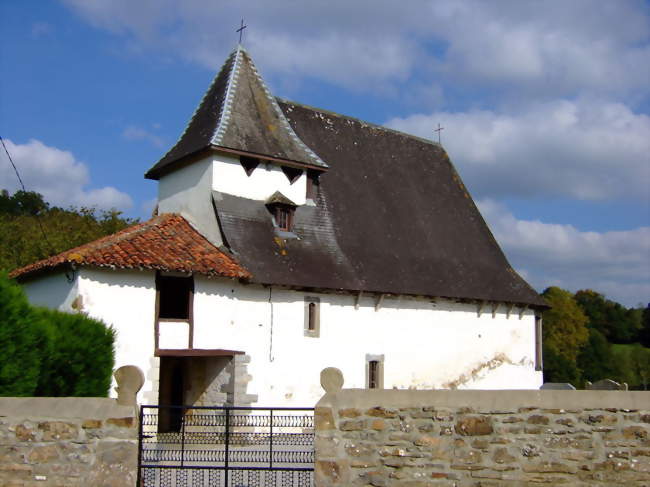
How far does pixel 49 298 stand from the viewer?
54.7 ft

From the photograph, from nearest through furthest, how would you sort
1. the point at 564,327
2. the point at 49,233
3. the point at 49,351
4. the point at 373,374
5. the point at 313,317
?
the point at 49,351 < the point at 313,317 < the point at 373,374 < the point at 49,233 < the point at 564,327

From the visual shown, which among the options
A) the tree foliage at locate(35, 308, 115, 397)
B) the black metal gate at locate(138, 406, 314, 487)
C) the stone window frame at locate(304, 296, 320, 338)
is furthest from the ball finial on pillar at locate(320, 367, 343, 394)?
the stone window frame at locate(304, 296, 320, 338)

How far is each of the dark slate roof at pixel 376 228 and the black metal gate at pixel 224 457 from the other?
4.48m

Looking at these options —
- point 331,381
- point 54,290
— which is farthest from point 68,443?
point 54,290

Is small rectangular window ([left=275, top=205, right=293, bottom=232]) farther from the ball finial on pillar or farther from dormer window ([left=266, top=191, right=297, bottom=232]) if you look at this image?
the ball finial on pillar

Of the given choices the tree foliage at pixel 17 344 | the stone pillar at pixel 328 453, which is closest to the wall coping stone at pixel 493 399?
the stone pillar at pixel 328 453

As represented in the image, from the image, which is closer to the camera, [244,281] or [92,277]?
[92,277]

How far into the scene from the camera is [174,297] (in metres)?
17.7

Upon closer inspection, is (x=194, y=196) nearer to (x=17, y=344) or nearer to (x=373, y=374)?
(x=373, y=374)

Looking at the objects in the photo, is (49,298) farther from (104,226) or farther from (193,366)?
(104,226)

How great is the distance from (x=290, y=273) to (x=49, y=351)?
725 cm

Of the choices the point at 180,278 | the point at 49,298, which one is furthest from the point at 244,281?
the point at 49,298

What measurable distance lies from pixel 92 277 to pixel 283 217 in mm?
6062

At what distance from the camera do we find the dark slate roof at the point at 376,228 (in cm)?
1920
